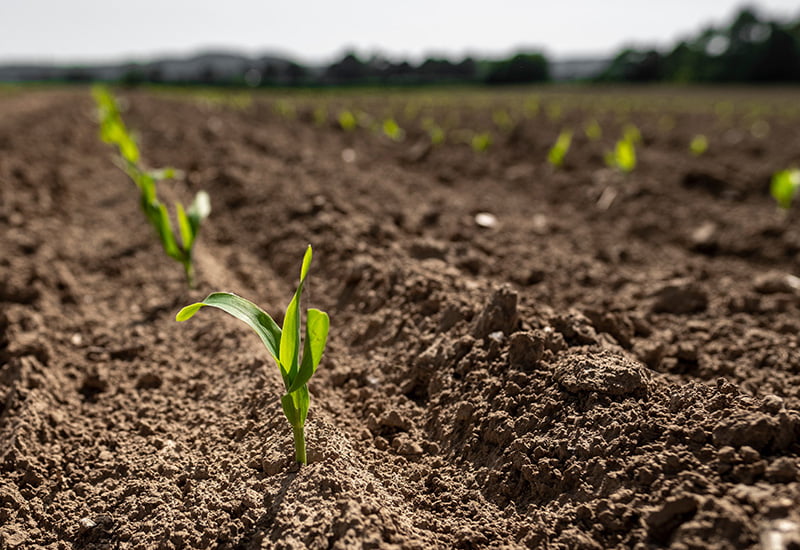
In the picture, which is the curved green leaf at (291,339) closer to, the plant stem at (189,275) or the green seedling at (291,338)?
the green seedling at (291,338)

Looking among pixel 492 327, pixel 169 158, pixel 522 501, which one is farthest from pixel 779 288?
pixel 169 158

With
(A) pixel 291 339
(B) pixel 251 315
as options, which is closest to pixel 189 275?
(B) pixel 251 315

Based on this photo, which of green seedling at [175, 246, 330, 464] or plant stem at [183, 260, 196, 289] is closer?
green seedling at [175, 246, 330, 464]

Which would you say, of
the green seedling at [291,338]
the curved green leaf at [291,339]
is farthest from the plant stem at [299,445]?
the curved green leaf at [291,339]

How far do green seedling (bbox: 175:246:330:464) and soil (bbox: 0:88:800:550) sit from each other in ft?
0.66

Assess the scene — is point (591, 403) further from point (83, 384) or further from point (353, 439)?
point (83, 384)

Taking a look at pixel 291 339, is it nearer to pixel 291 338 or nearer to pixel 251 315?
pixel 291 338

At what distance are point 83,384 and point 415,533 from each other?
154 centimetres

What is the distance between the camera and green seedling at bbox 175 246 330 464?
1470 millimetres

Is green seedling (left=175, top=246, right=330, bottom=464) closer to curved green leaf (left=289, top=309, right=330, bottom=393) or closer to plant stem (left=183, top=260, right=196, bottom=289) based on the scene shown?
curved green leaf (left=289, top=309, right=330, bottom=393)

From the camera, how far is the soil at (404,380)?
1.46 meters

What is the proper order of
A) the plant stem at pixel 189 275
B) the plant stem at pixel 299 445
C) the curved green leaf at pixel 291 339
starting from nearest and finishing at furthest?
the curved green leaf at pixel 291 339 < the plant stem at pixel 299 445 < the plant stem at pixel 189 275

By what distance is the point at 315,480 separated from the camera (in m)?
1.56

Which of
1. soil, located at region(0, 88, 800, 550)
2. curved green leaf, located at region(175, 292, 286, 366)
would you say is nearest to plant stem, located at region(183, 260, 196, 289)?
soil, located at region(0, 88, 800, 550)
